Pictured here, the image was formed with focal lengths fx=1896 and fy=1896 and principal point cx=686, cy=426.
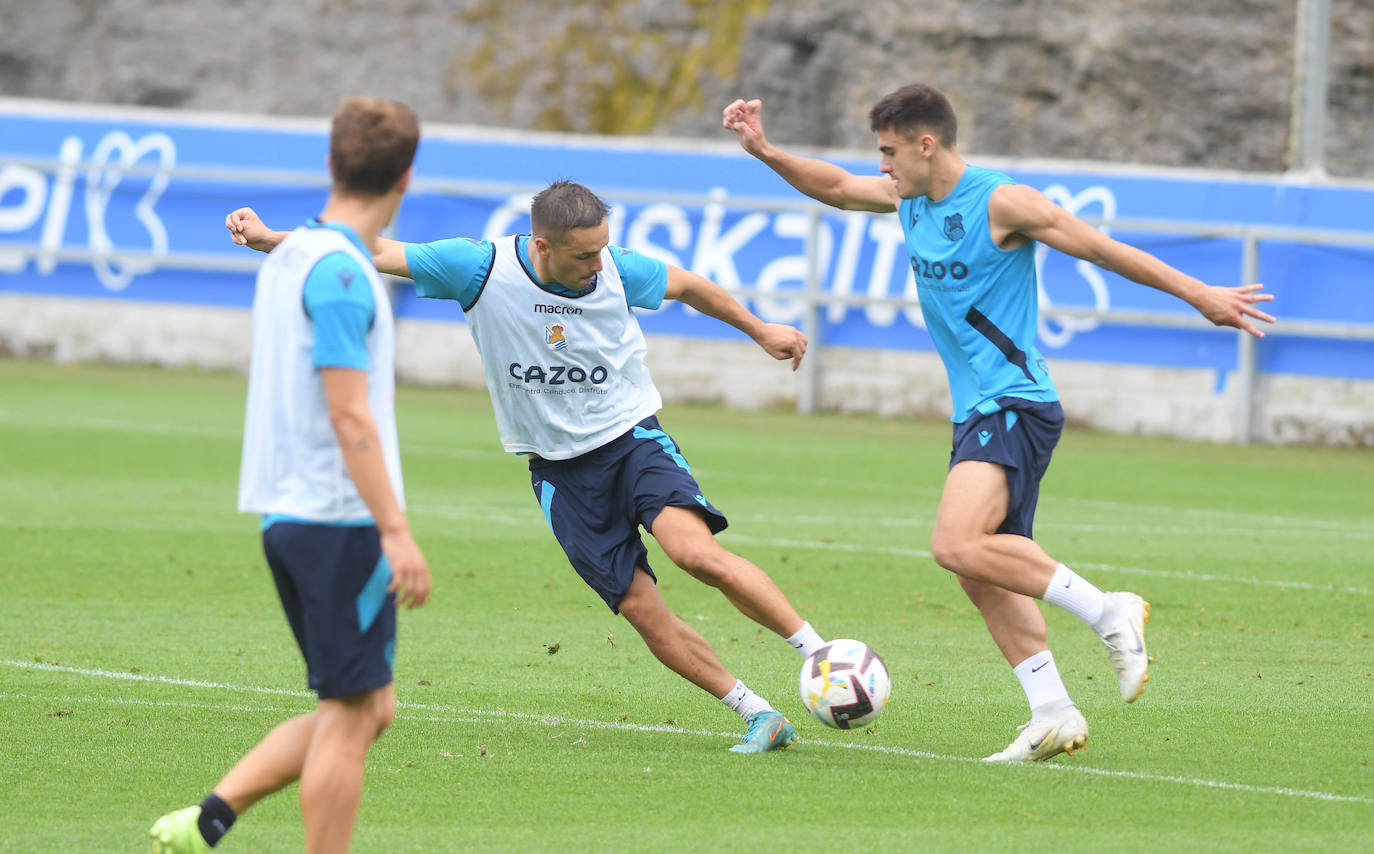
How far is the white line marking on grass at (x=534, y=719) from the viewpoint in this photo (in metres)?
5.91

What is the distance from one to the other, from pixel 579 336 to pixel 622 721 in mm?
1429

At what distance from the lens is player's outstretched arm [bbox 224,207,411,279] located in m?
6.43

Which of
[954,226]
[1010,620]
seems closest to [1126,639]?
[1010,620]

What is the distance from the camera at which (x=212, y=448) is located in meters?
15.9

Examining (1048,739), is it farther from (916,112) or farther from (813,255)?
(813,255)

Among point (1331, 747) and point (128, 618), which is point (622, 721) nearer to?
point (1331, 747)

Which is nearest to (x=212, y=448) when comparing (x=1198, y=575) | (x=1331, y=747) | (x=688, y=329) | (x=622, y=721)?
(x=688, y=329)

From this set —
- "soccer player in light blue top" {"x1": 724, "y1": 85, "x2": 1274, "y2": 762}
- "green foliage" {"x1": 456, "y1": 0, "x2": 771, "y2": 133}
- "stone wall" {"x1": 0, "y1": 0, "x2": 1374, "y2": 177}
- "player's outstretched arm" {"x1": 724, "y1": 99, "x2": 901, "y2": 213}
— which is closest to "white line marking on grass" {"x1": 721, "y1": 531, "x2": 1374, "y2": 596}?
"soccer player in light blue top" {"x1": 724, "y1": 85, "x2": 1274, "y2": 762}

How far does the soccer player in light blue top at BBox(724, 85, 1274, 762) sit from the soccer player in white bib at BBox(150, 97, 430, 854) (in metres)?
2.42

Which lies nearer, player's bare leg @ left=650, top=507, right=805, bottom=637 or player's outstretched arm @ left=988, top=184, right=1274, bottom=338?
player's outstretched arm @ left=988, top=184, right=1274, bottom=338

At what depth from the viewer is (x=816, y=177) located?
7.14 m

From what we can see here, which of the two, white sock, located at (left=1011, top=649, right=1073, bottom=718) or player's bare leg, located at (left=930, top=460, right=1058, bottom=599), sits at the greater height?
player's bare leg, located at (left=930, top=460, right=1058, bottom=599)

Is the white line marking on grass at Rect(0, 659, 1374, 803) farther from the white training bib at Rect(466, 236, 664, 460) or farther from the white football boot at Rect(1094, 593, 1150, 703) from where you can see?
the white training bib at Rect(466, 236, 664, 460)

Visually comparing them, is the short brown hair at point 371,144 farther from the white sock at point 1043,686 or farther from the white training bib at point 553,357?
the white sock at point 1043,686
